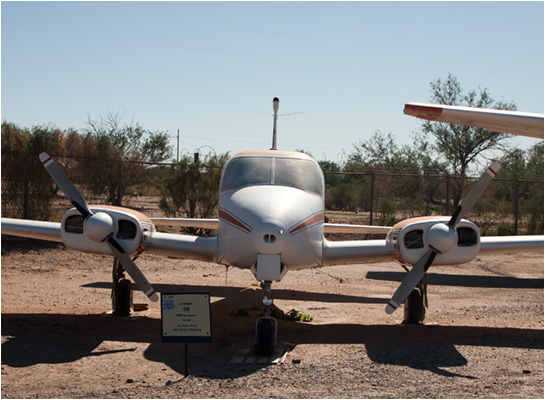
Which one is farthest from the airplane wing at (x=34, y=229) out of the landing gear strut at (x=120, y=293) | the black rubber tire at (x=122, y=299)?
the black rubber tire at (x=122, y=299)

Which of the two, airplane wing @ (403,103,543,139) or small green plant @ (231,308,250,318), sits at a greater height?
airplane wing @ (403,103,543,139)

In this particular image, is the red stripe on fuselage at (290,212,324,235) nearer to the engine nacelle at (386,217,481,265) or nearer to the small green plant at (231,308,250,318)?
the engine nacelle at (386,217,481,265)

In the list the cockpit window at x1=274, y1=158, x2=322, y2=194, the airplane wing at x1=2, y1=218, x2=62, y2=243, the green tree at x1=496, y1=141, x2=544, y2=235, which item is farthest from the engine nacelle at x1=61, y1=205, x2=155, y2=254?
the green tree at x1=496, y1=141, x2=544, y2=235

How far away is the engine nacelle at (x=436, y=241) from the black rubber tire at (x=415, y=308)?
2.85ft

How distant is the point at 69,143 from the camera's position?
74.8ft

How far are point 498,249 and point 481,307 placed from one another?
2.53 meters

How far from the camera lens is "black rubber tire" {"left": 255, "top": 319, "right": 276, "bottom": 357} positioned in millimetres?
7480

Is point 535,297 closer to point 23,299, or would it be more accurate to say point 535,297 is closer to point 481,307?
point 481,307

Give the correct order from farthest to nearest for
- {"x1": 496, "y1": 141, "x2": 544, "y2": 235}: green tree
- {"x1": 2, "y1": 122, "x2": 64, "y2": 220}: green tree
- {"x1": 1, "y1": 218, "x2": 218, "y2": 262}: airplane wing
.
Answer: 1. {"x1": 496, "y1": 141, "x2": 544, "y2": 235}: green tree
2. {"x1": 2, "y1": 122, "x2": 64, "y2": 220}: green tree
3. {"x1": 1, "y1": 218, "x2": 218, "y2": 262}: airplane wing

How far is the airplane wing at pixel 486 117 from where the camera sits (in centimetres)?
749

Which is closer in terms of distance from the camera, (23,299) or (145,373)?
(145,373)

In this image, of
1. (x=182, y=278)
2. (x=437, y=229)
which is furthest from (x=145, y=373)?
(x=182, y=278)

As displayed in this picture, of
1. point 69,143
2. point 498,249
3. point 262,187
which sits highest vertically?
point 69,143

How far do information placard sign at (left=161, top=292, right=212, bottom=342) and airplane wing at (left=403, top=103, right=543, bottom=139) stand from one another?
3.59 meters
